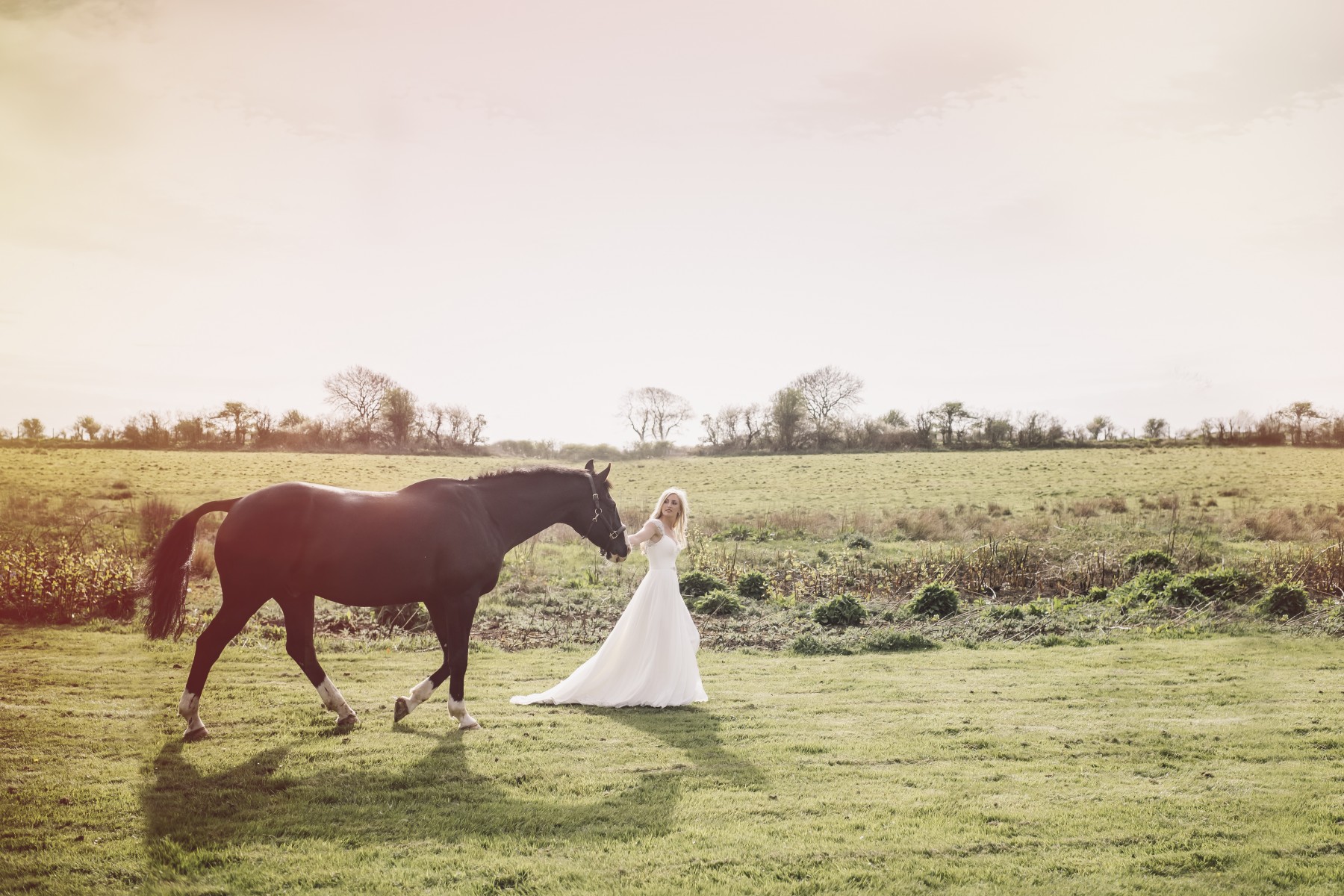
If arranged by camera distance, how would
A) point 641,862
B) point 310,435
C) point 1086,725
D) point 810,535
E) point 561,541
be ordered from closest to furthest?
point 641,862 < point 1086,725 < point 561,541 < point 810,535 < point 310,435

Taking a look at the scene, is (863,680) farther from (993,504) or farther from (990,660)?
(993,504)

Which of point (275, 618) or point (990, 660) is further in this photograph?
point (275, 618)

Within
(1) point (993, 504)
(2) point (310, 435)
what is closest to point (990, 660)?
(1) point (993, 504)

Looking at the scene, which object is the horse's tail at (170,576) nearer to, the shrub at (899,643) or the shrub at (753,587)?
the shrub at (899,643)

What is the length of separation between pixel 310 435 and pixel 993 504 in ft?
103

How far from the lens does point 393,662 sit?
424 inches

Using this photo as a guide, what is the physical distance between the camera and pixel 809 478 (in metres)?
45.5

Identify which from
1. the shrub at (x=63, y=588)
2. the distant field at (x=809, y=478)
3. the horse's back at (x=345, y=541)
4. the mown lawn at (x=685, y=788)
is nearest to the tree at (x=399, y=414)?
the distant field at (x=809, y=478)

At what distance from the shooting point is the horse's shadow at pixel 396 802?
17.2 feet

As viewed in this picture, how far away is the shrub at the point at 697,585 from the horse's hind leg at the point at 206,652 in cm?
912

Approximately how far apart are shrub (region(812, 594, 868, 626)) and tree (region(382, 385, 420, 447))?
31279 millimetres

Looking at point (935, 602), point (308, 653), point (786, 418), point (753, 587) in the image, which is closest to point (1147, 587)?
point (935, 602)

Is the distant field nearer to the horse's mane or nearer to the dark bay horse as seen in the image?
the horse's mane

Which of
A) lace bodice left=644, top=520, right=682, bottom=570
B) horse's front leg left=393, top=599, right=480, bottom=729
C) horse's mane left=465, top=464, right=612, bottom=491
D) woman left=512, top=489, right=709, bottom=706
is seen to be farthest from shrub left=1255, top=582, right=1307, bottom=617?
horse's front leg left=393, top=599, right=480, bottom=729
